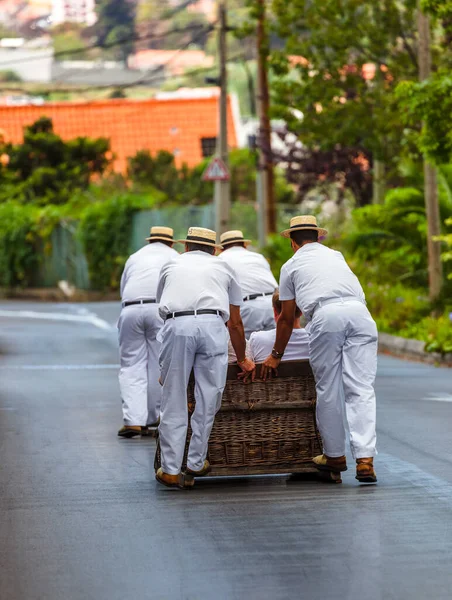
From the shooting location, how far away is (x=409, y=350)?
21.8 meters

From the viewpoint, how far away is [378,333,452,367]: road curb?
806 inches

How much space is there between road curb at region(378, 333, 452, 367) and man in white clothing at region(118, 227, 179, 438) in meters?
8.18

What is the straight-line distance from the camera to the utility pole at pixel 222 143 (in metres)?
35.2

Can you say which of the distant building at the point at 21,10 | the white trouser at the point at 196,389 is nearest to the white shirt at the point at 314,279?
the white trouser at the point at 196,389

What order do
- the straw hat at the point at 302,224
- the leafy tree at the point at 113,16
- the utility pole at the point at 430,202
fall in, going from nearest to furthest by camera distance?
the straw hat at the point at 302,224 → the utility pole at the point at 430,202 → the leafy tree at the point at 113,16

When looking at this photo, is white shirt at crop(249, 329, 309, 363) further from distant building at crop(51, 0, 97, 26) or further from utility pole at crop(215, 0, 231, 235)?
distant building at crop(51, 0, 97, 26)

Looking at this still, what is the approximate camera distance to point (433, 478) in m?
10.2

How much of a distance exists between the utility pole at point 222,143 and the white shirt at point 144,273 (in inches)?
850

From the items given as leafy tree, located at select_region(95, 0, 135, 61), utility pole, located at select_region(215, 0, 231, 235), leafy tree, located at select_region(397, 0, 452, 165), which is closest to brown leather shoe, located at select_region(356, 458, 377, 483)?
leafy tree, located at select_region(397, 0, 452, 165)

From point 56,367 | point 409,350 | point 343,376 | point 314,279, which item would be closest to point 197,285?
point 314,279

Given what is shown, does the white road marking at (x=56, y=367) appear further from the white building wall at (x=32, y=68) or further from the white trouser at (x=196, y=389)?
the white building wall at (x=32, y=68)

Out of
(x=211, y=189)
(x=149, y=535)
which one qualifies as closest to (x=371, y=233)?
(x=149, y=535)

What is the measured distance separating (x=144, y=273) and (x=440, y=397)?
4.29 metres

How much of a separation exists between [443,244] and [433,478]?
1548 cm
